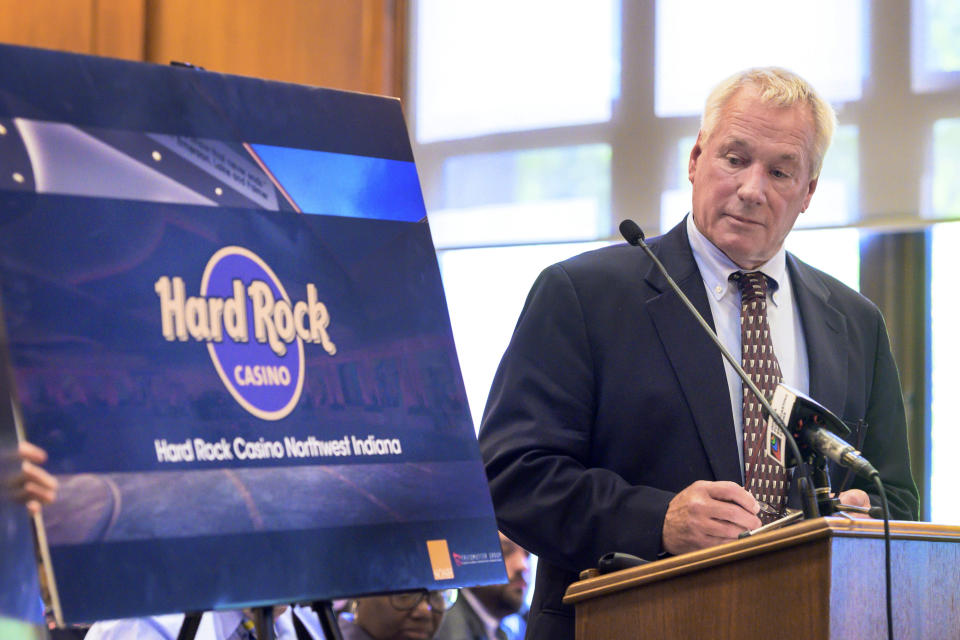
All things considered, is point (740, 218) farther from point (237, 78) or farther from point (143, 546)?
point (143, 546)

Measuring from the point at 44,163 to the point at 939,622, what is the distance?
114 centimetres

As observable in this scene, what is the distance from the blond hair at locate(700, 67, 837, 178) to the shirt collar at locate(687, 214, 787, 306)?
0.61ft

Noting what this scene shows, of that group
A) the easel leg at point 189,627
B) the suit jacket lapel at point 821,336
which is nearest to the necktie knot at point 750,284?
the suit jacket lapel at point 821,336

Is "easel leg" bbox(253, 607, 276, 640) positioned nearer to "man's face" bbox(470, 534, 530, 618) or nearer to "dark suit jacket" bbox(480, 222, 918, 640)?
"dark suit jacket" bbox(480, 222, 918, 640)

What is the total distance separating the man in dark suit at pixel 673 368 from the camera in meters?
1.86

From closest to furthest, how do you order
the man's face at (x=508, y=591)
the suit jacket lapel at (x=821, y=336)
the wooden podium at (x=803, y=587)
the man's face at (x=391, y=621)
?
1. the wooden podium at (x=803, y=587)
2. the suit jacket lapel at (x=821, y=336)
3. the man's face at (x=391, y=621)
4. the man's face at (x=508, y=591)

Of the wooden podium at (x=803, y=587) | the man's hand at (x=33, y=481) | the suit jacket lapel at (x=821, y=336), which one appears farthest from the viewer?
the suit jacket lapel at (x=821, y=336)

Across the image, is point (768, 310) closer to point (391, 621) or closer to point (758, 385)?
point (758, 385)

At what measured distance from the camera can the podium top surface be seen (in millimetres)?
1317

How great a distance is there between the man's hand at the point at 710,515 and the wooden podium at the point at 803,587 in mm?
169

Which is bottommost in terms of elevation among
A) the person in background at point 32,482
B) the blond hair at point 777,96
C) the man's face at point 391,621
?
the man's face at point 391,621

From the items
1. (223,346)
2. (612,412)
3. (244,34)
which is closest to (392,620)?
(612,412)

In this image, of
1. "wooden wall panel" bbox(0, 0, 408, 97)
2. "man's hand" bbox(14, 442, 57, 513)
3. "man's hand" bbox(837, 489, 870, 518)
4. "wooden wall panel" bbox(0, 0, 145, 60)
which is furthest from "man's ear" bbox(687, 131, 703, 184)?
"wooden wall panel" bbox(0, 0, 408, 97)

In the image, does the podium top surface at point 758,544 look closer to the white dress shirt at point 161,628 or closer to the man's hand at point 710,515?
the man's hand at point 710,515
